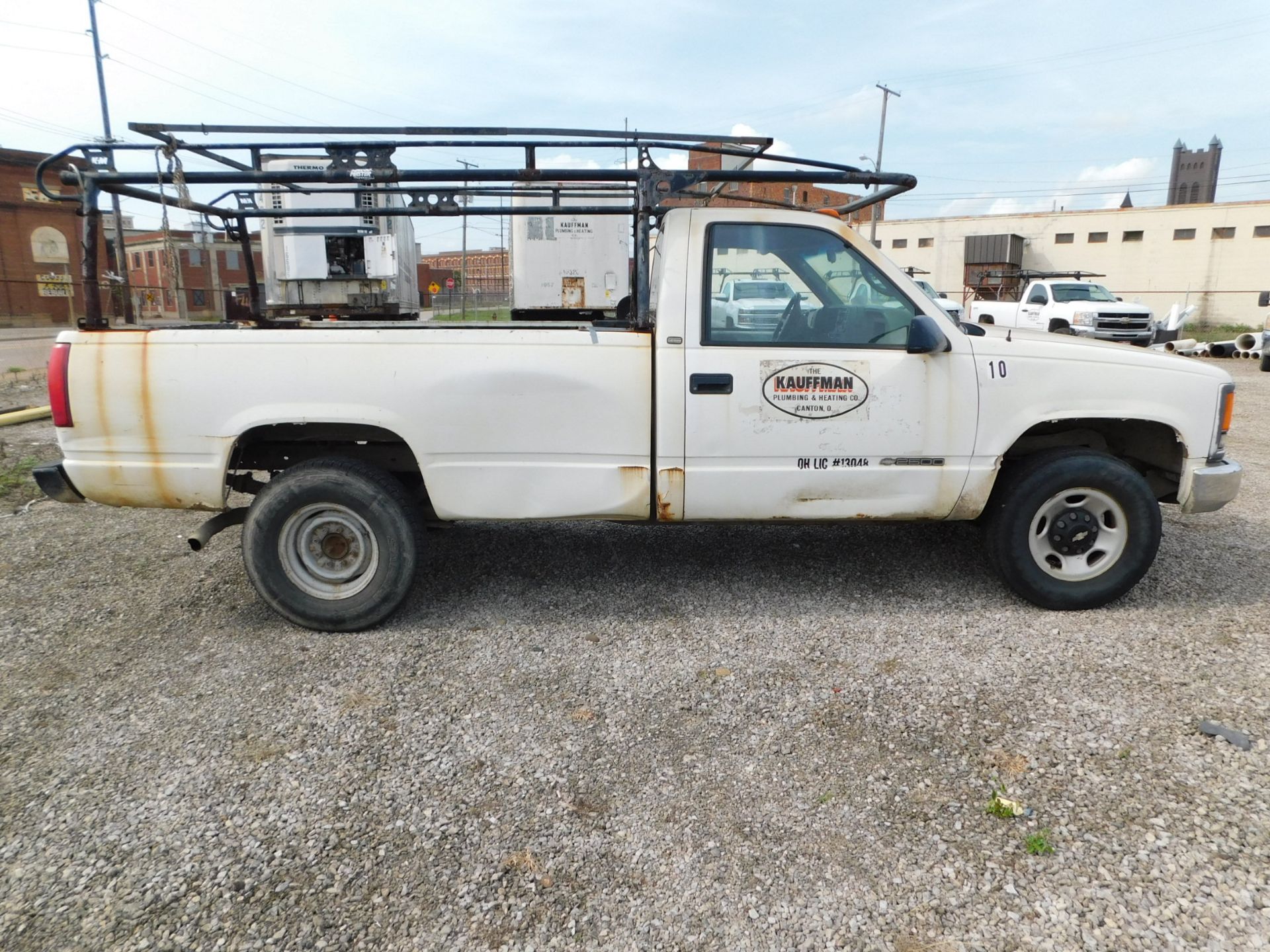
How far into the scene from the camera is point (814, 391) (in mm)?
3973

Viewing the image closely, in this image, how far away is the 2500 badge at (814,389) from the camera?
13.0ft

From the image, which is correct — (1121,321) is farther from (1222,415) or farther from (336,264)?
(1222,415)

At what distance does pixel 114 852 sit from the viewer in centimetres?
252

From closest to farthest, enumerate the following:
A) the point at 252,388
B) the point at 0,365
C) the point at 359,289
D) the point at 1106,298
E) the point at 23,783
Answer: the point at 23,783, the point at 252,388, the point at 359,289, the point at 0,365, the point at 1106,298

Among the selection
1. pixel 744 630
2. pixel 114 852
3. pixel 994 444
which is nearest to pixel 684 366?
pixel 744 630

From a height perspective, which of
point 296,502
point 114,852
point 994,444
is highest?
point 994,444

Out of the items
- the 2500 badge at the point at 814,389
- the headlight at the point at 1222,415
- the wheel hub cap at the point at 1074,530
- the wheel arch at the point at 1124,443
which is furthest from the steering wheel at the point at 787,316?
the headlight at the point at 1222,415

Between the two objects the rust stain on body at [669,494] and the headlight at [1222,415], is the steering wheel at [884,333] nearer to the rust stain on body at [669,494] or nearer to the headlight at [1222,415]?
the rust stain on body at [669,494]

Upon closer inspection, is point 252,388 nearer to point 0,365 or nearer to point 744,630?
point 744,630

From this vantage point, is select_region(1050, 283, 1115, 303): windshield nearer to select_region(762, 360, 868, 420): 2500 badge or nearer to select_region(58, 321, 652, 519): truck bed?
select_region(762, 360, 868, 420): 2500 badge

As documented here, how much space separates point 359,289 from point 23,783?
397 inches

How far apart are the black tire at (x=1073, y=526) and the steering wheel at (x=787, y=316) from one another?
1.40m

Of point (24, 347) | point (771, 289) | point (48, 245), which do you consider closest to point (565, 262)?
point (771, 289)

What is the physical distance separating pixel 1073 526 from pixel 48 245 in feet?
156
